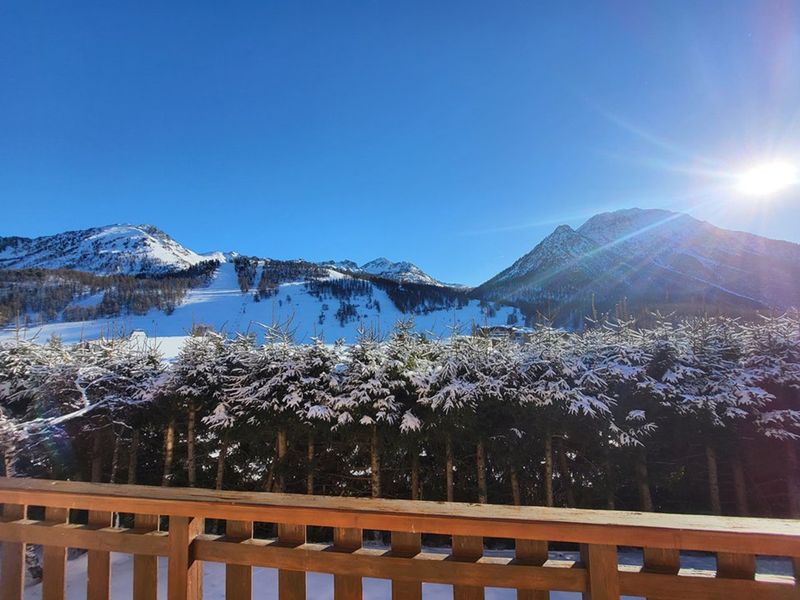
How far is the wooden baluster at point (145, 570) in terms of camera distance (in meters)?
1.44

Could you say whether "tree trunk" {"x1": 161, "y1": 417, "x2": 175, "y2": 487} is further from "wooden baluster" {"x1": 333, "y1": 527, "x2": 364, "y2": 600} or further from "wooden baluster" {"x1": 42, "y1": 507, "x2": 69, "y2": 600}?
"wooden baluster" {"x1": 333, "y1": 527, "x2": 364, "y2": 600}

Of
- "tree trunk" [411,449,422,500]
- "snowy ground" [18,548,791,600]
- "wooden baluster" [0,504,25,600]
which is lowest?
"snowy ground" [18,548,791,600]

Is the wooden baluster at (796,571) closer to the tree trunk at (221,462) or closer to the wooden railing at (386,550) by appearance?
the wooden railing at (386,550)

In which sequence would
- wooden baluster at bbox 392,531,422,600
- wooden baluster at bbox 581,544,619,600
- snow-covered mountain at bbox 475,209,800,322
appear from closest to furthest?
1. wooden baluster at bbox 581,544,619,600
2. wooden baluster at bbox 392,531,422,600
3. snow-covered mountain at bbox 475,209,800,322

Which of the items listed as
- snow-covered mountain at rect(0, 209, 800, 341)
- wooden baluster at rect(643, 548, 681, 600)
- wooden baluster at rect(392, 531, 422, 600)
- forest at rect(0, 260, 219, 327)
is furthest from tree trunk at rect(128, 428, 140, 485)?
forest at rect(0, 260, 219, 327)

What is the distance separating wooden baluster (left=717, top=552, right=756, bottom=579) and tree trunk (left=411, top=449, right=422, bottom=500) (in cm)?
370

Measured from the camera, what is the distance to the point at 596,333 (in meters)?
5.57

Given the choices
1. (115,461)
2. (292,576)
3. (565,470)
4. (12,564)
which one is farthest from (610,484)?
(115,461)

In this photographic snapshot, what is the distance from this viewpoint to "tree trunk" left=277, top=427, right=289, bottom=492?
4656mm

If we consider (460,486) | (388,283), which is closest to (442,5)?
(460,486)

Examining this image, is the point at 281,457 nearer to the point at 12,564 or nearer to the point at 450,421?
the point at 450,421

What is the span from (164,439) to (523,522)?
16.8 feet

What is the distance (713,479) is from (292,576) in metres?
5.19

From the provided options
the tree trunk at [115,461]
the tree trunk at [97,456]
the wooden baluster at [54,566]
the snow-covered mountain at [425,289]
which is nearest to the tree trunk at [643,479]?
the wooden baluster at [54,566]
